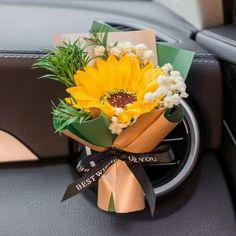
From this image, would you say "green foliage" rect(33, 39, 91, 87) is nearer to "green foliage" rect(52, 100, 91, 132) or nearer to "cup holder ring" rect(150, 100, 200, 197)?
"green foliage" rect(52, 100, 91, 132)

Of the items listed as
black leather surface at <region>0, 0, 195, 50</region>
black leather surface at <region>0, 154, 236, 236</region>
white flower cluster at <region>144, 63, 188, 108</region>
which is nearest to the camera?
white flower cluster at <region>144, 63, 188, 108</region>

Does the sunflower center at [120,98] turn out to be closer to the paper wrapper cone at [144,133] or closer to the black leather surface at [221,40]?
the paper wrapper cone at [144,133]

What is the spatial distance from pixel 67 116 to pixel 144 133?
3.9 inches

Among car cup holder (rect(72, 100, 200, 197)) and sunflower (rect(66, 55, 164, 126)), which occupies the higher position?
sunflower (rect(66, 55, 164, 126))

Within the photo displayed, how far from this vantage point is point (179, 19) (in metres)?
1.05

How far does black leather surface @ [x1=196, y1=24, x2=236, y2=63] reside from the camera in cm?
76

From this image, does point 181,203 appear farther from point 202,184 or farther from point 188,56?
point 188,56

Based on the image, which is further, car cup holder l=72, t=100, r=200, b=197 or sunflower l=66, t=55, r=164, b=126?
car cup holder l=72, t=100, r=200, b=197

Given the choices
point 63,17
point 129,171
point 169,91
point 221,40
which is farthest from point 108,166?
point 63,17

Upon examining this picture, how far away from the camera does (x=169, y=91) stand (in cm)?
60

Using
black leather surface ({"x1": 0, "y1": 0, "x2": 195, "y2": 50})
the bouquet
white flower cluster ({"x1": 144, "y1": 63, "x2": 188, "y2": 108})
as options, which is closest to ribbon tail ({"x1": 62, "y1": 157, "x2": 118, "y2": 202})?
the bouquet

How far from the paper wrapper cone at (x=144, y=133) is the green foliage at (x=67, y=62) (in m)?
0.10

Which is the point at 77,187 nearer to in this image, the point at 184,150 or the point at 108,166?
the point at 108,166

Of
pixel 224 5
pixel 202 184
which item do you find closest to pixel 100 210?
pixel 202 184
